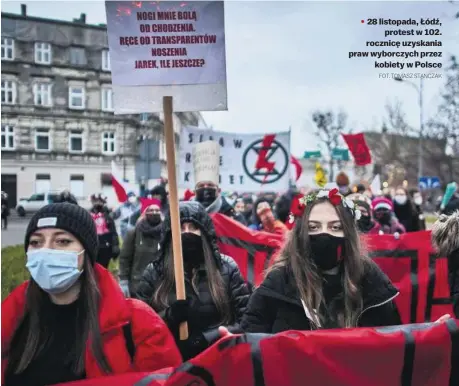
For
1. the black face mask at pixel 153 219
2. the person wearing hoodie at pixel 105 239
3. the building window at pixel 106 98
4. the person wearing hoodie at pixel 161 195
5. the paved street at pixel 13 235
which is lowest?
the paved street at pixel 13 235

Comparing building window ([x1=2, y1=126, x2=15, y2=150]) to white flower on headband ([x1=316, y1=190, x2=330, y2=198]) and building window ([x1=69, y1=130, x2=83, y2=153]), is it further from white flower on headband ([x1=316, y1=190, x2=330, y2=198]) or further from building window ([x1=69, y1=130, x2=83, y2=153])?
white flower on headband ([x1=316, y1=190, x2=330, y2=198])

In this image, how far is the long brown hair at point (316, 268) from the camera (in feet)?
8.59

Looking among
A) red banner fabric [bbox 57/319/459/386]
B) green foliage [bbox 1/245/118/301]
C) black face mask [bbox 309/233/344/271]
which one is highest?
black face mask [bbox 309/233/344/271]

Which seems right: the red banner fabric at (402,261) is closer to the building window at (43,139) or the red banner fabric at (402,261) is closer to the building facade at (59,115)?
the building facade at (59,115)

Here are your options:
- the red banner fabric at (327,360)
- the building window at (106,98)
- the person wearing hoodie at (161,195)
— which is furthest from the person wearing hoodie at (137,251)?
the building window at (106,98)

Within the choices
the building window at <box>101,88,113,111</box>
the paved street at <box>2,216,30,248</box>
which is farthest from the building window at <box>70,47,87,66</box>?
the paved street at <box>2,216,30,248</box>

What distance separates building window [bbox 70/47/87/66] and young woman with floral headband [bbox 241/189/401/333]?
44049mm

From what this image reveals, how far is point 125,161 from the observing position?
4431cm

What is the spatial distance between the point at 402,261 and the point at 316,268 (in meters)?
2.27

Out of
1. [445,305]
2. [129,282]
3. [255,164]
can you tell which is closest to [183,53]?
[445,305]

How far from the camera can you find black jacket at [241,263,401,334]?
2625 millimetres

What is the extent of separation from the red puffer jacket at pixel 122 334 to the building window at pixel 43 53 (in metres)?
43.6

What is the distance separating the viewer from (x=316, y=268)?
108 inches

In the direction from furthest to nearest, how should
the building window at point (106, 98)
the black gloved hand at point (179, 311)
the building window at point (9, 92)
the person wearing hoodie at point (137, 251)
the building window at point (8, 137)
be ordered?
1. the building window at point (106, 98)
2. the building window at point (9, 92)
3. the building window at point (8, 137)
4. the person wearing hoodie at point (137, 251)
5. the black gloved hand at point (179, 311)
